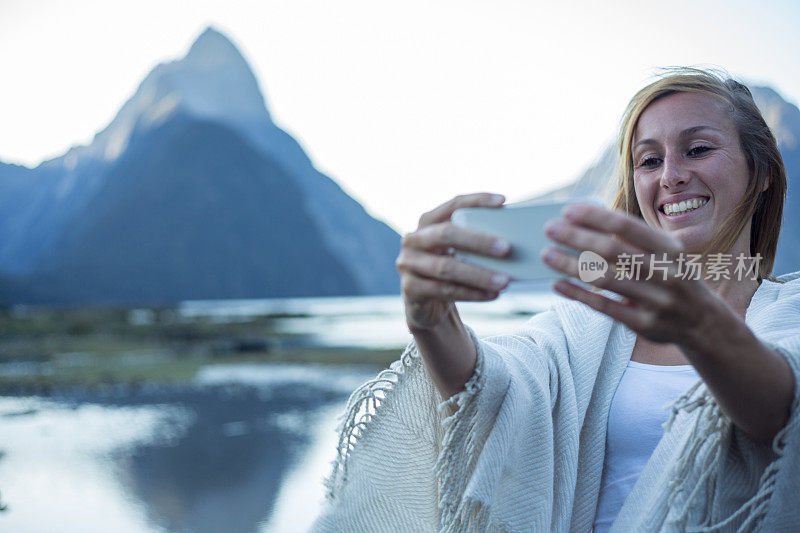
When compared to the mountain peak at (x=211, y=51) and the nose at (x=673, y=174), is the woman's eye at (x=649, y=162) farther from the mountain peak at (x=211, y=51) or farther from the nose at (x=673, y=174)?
the mountain peak at (x=211, y=51)

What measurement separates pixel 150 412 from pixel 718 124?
9.58 meters

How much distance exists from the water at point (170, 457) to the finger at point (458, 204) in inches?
94.3

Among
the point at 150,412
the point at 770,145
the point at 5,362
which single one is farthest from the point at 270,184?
the point at 770,145

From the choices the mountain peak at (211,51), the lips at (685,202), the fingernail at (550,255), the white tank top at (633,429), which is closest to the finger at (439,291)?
the fingernail at (550,255)

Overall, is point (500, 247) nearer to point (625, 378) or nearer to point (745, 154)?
point (625, 378)

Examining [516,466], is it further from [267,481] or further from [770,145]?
[267,481]

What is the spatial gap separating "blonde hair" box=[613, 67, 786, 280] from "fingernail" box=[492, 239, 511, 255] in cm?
105

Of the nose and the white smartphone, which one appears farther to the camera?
the nose

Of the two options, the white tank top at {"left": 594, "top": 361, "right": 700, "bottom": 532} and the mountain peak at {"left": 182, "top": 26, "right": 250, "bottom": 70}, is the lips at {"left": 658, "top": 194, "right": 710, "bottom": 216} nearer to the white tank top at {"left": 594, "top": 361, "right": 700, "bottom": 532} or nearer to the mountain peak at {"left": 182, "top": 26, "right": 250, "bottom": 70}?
the white tank top at {"left": 594, "top": 361, "right": 700, "bottom": 532}

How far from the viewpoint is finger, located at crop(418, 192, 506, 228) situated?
117cm

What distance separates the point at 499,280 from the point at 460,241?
3.6 inches

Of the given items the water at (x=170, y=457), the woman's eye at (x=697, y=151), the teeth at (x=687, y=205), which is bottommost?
the water at (x=170, y=457)

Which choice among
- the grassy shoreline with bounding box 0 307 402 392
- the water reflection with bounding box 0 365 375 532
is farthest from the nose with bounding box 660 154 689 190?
the grassy shoreline with bounding box 0 307 402 392

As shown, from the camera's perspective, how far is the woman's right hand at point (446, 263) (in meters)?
1.08
